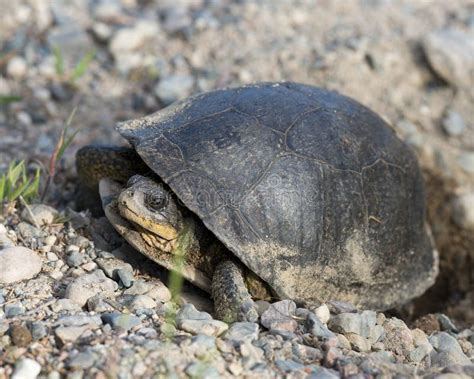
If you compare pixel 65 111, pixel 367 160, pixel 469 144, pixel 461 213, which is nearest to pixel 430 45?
pixel 469 144

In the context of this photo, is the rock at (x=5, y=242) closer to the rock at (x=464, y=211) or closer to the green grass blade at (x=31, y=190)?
the green grass blade at (x=31, y=190)

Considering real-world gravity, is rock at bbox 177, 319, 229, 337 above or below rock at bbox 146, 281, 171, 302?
above

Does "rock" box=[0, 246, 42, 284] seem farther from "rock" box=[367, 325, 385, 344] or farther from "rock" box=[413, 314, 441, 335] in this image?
"rock" box=[413, 314, 441, 335]

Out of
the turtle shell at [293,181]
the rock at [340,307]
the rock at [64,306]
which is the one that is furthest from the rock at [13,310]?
the rock at [340,307]

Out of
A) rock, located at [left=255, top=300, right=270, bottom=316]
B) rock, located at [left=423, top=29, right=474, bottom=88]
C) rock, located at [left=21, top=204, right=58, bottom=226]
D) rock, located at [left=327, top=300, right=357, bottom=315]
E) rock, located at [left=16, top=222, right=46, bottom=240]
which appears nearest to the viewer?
rock, located at [left=255, top=300, right=270, bottom=316]

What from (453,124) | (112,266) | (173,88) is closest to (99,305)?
(112,266)

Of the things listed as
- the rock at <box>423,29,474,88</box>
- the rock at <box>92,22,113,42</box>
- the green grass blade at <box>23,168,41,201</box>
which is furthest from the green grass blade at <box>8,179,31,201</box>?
the rock at <box>423,29,474,88</box>
